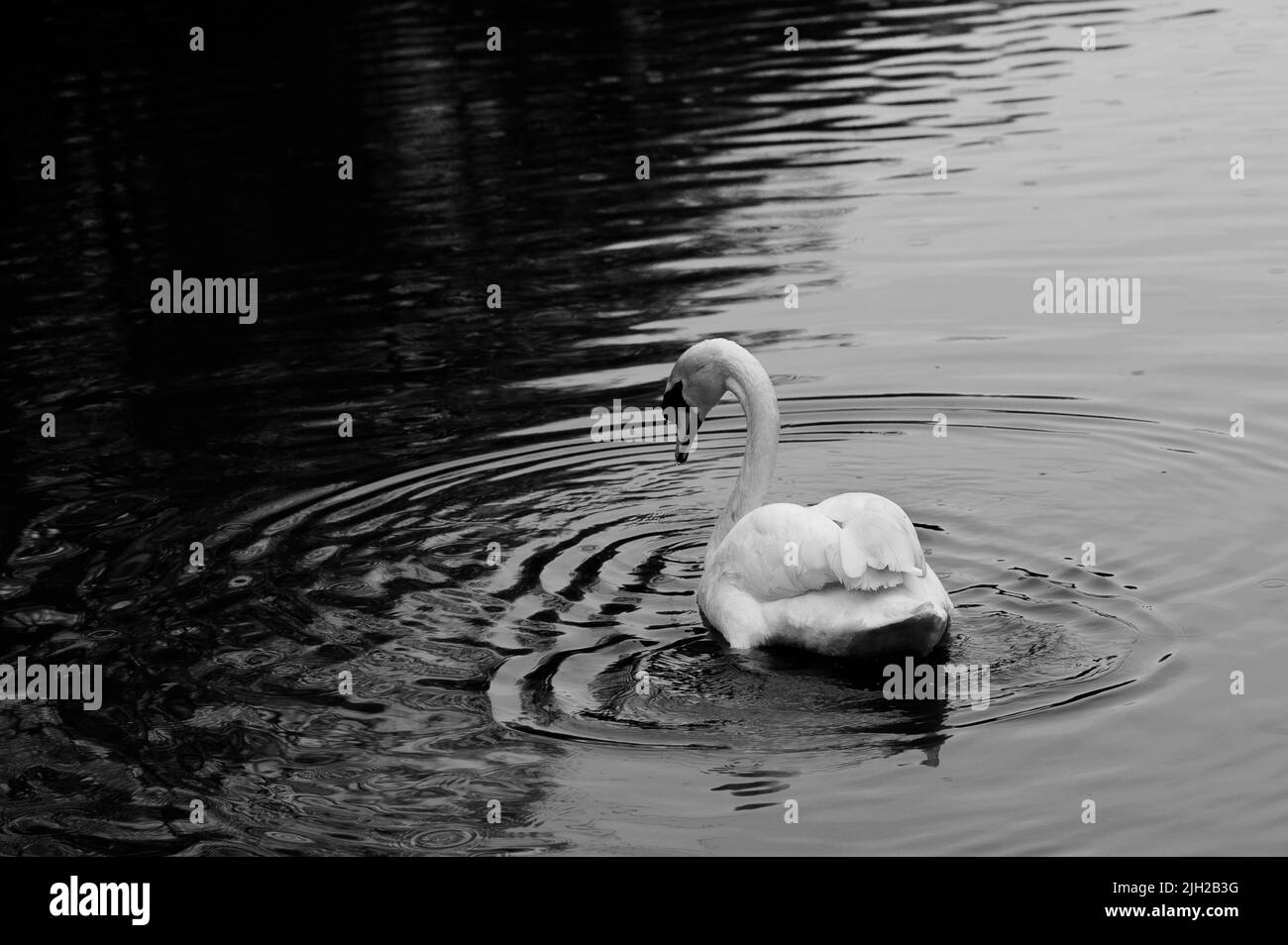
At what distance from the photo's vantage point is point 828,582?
9.30 meters

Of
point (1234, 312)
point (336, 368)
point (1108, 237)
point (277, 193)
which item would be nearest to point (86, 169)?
point (277, 193)

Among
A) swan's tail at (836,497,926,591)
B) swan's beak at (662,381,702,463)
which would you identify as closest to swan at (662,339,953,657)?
swan's tail at (836,497,926,591)

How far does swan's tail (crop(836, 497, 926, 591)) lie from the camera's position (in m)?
8.88

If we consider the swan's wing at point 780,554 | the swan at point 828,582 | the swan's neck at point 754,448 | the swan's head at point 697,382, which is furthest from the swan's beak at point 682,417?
the swan's wing at point 780,554

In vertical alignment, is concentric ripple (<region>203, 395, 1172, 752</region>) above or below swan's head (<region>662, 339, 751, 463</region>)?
below

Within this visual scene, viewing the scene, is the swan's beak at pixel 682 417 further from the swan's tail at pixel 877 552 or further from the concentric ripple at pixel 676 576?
the swan's tail at pixel 877 552

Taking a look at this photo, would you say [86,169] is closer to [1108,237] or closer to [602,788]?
[1108,237]

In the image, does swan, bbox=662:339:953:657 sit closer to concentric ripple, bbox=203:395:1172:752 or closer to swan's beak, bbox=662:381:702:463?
concentric ripple, bbox=203:395:1172:752

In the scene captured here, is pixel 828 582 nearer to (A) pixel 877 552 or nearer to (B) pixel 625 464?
(A) pixel 877 552

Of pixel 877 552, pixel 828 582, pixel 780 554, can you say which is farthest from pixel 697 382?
pixel 877 552

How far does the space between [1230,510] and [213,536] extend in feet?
20.5

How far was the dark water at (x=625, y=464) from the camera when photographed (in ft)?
27.0

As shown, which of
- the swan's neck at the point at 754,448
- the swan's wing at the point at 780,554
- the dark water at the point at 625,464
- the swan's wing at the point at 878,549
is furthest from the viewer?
the swan's neck at the point at 754,448

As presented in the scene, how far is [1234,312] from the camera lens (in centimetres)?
1523
